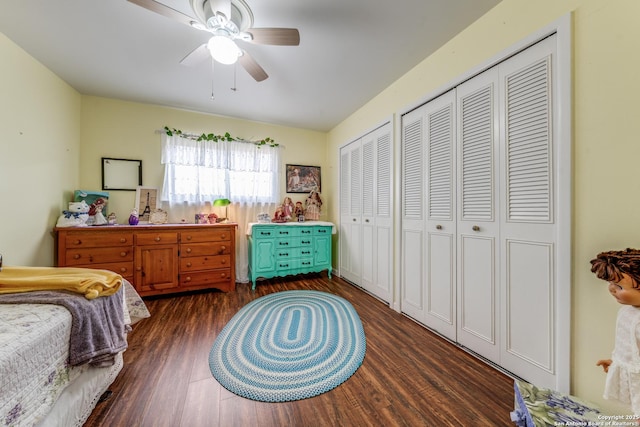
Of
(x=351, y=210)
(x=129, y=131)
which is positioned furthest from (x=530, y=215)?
(x=129, y=131)

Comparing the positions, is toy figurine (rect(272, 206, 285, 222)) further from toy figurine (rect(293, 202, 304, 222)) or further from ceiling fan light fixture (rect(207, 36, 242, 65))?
ceiling fan light fixture (rect(207, 36, 242, 65))

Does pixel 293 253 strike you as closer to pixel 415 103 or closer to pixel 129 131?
pixel 415 103

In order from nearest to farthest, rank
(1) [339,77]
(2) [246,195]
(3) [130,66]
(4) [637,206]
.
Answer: (4) [637,206]
(3) [130,66]
(1) [339,77]
(2) [246,195]

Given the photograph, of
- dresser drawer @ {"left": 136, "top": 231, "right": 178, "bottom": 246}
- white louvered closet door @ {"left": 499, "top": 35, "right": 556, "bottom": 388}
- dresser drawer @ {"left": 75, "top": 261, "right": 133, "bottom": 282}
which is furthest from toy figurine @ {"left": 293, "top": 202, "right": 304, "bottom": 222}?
white louvered closet door @ {"left": 499, "top": 35, "right": 556, "bottom": 388}

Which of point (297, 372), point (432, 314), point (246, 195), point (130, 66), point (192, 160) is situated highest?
point (130, 66)

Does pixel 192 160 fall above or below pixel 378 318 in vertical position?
above

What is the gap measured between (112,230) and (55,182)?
28.8 inches

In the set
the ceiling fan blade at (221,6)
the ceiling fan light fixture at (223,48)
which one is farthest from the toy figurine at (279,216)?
the ceiling fan blade at (221,6)

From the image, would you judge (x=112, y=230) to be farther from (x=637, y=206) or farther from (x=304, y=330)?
(x=637, y=206)

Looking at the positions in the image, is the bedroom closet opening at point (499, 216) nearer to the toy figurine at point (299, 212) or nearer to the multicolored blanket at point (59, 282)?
the toy figurine at point (299, 212)

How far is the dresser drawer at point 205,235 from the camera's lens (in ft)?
9.23

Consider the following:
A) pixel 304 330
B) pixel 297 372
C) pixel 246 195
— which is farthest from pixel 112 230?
pixel 297 372

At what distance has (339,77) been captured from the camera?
2.42 metres

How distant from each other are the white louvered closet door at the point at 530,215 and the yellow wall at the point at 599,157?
9cm
